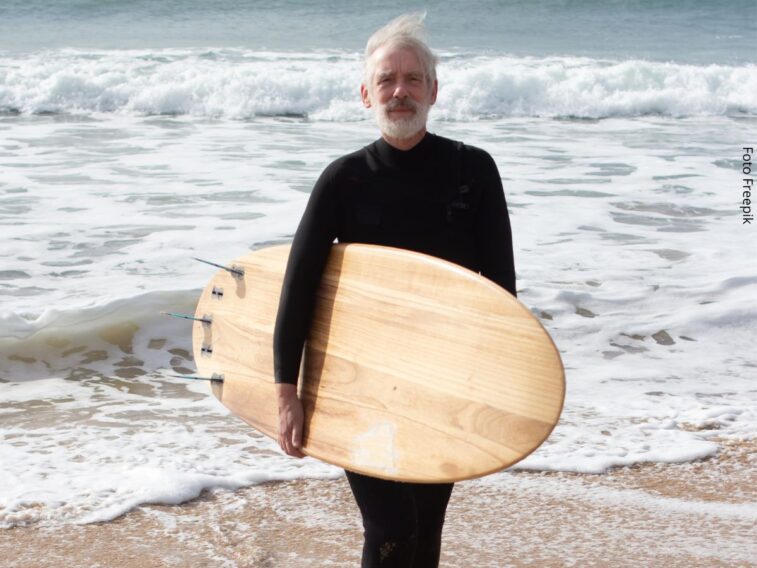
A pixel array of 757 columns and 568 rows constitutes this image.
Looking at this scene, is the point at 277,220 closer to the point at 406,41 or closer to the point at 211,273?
the point at 211,273

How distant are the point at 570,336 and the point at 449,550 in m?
2.33

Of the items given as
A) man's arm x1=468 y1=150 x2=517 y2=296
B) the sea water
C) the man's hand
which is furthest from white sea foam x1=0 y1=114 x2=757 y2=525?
man's arm x1=468 y1=150 x2=517 y2=296

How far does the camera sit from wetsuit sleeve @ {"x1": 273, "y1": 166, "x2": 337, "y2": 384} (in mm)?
1948

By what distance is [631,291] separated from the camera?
567 centimetres

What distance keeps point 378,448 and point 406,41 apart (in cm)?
77

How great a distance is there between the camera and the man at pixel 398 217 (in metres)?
1.92

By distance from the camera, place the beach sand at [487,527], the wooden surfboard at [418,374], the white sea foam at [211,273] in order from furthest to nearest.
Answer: the white sea foam at [211,273] < the beach sand at [487,527] < the wooden surfboard at [418,374]

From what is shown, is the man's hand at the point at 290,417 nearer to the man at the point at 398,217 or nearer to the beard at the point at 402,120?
the man at the point at 398,217

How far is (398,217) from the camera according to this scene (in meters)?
1.96

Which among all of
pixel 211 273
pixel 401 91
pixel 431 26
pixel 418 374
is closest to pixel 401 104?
pixel 401 91

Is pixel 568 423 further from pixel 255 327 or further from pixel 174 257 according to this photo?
pixel 174 257

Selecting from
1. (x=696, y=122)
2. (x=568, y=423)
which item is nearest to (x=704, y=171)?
(x=696, y=122)

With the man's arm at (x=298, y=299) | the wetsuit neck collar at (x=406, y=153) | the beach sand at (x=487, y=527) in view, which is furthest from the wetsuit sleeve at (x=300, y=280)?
the beach sand at (x=487, y=527)

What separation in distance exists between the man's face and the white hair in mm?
10
